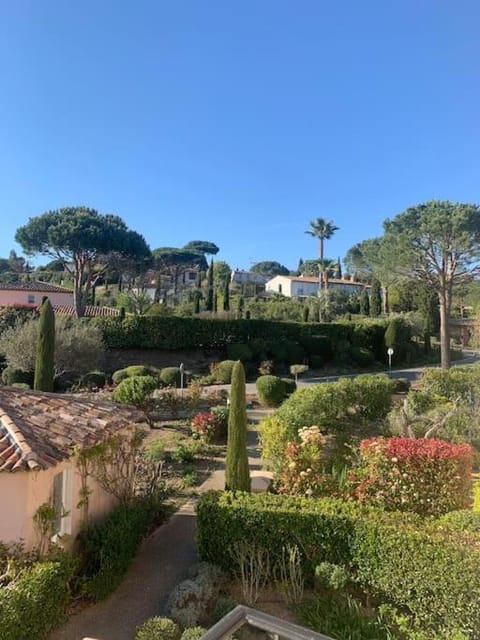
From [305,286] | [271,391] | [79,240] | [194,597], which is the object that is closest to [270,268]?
[305,286]

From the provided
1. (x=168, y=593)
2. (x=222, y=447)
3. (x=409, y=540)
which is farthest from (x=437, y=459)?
(x=222, y=447)

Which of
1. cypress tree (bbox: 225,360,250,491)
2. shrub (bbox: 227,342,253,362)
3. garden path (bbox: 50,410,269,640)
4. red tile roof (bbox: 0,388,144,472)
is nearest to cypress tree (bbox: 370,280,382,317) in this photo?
shrub (bbox: 227,342,253,362)

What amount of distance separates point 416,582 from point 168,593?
3.72m

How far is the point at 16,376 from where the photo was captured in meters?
23.4

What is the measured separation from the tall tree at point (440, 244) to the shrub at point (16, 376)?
23.3m

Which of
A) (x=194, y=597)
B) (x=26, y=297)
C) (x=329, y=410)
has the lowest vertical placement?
(x=194, y=597)

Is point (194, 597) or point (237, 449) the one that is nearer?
point (194, 597)

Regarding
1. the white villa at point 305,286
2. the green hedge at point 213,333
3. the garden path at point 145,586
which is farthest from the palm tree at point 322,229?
the garden path at point 145,586

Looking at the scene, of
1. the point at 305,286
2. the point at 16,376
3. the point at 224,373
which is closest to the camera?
the point at 16,376

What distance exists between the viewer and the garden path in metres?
5.96

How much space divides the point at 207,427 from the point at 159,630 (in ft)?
33.3

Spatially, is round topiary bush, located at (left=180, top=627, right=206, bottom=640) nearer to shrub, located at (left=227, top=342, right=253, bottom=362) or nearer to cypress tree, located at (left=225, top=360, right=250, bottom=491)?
cypress tree, located at (left=225, top=360, right=250, bottom=491)

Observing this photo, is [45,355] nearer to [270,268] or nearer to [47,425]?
[47,425]

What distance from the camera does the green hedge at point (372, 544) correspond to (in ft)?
17.8
